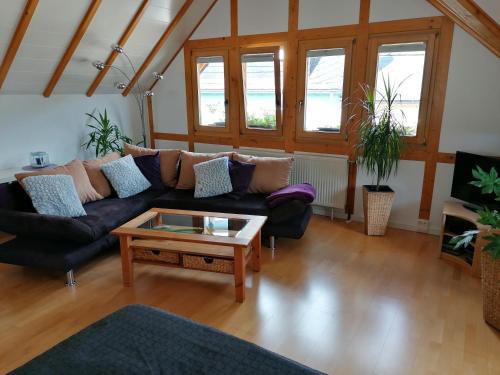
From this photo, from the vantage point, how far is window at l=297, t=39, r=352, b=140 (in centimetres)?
406

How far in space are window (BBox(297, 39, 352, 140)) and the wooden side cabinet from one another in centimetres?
151

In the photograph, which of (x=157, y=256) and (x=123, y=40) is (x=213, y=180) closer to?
(x=157, y=256)

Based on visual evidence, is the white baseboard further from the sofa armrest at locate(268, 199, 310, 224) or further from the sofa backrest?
the sofa backrest

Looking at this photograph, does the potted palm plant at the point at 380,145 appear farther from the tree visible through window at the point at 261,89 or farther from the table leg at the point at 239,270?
the table leg at the point at 239,270

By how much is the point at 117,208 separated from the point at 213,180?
1.00m

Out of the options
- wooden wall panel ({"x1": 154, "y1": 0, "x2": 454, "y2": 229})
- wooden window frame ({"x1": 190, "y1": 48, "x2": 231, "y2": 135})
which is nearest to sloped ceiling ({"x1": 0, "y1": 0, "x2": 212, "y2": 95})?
wooden window frame ({"x1": 190, "y1": 48, "x2": 231, "y2": 135})

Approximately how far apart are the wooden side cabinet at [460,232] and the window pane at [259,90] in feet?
7.59

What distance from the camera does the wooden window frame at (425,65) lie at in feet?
11.7

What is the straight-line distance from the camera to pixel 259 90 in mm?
4691

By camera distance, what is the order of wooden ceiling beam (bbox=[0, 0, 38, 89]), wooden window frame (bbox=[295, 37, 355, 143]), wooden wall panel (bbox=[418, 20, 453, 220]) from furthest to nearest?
wooden window frame (bbox=[295, 37, 355, 143]) < wooden wall panel (bbox=[418, 20, 453, 220]) < wooden ceiling beam (bbox=[0, 0, 38, 89])

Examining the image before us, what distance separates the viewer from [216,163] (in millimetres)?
3904

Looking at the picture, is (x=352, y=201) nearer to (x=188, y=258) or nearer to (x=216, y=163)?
(x=216, y=163)

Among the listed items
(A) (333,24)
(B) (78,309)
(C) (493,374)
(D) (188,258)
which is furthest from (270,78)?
(C) (493,374)

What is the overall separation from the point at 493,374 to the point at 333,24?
3.49 m
